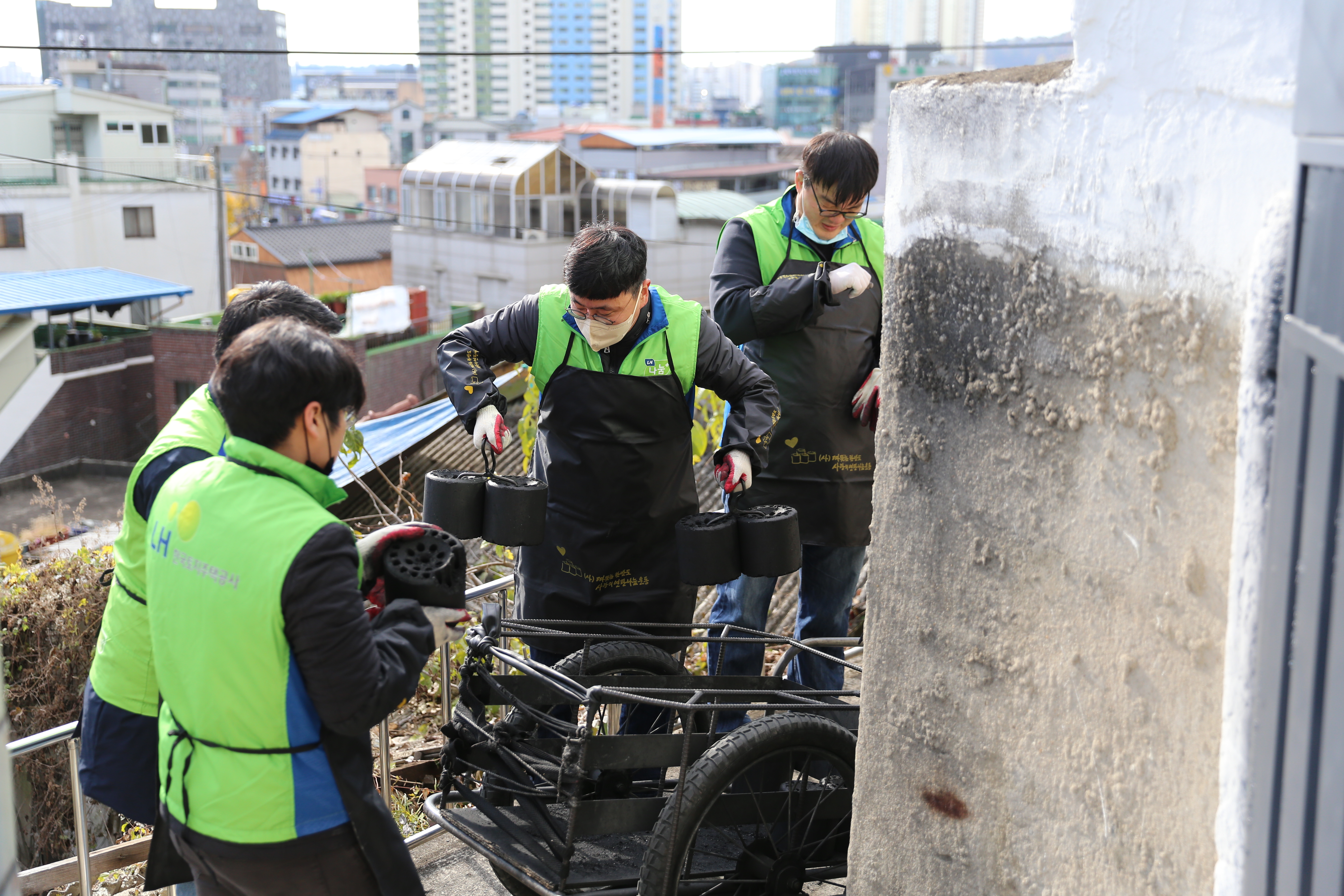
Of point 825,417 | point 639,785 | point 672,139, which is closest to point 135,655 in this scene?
point 639,785

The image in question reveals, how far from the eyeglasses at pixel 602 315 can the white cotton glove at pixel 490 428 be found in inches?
13.5

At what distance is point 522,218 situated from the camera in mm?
36656

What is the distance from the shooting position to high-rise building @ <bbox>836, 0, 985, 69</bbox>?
14175 centimetres

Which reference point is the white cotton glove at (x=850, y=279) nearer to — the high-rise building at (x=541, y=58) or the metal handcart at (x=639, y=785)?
the metal handcart at (x=639, y=785)

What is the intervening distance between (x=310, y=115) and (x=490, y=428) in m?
77.1

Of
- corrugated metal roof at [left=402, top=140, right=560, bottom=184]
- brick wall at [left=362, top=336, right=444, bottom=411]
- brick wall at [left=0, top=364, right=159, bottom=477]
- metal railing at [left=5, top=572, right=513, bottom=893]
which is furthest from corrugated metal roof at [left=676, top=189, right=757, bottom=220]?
metal railing at [left=5, top=572, right=513, bottom=893]

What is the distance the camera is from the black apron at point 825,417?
3439mm

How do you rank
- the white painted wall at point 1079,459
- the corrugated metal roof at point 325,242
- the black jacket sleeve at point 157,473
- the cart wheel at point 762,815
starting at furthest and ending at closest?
the corrugated metal roof at point 325,242, the cart wheel at point 762,815, the black jacket sleeve at point 157,473, the white painted wall at point 1079,459

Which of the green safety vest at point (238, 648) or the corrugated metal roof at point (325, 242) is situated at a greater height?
the green safety vest at point (238, 648)

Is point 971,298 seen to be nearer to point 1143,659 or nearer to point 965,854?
point 1143,659

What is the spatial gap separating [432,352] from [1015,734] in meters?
29.4

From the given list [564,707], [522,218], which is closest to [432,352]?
[522,218]

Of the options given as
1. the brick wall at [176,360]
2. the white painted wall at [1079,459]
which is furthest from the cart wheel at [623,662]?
the brick wall at [176,360]

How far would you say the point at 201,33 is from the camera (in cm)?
13575
